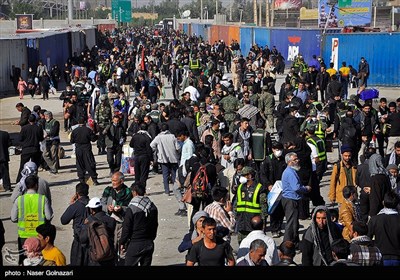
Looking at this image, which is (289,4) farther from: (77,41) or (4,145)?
(4,145)

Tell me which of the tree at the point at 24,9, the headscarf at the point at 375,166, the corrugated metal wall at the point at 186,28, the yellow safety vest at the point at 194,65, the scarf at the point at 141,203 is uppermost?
the tree at the point at 24,9

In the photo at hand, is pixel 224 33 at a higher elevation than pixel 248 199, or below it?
higher

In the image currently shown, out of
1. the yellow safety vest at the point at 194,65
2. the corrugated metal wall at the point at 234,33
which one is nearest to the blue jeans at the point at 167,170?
the yellow safety vest at the point at 194,65

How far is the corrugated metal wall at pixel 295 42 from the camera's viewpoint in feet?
137

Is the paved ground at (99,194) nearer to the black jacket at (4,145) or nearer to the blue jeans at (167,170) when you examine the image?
the blue jeans at (167,170)

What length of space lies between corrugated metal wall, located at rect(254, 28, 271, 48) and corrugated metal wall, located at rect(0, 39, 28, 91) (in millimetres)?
14513

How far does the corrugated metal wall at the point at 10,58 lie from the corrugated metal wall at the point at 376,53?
1319 centimetres

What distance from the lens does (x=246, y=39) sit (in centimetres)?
5375

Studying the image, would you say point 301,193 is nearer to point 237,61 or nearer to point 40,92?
point 237,61

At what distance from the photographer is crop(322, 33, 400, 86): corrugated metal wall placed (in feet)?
114

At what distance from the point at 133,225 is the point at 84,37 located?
4924 centimetres

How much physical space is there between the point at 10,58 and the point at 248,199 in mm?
27259

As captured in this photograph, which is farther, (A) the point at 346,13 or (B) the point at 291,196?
(A) the point at 346,13

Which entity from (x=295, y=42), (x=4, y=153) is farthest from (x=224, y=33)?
(x=4, y=153)
